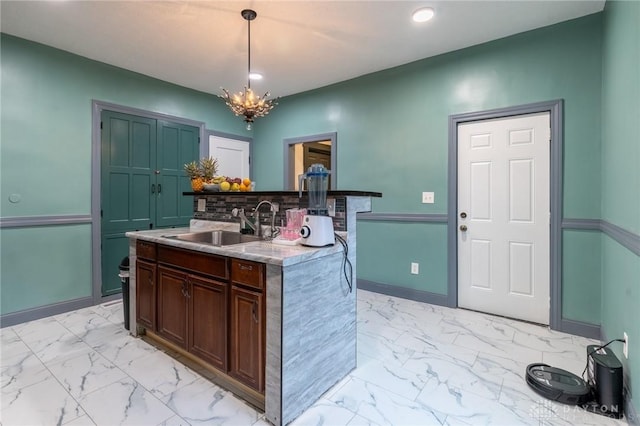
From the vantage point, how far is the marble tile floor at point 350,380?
1.75m

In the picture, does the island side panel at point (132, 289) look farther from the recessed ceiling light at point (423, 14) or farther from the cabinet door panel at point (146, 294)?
the recessed ceiling light at point (423, 14)

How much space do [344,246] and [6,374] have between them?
2474 mm

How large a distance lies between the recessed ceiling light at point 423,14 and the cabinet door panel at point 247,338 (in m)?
2.60

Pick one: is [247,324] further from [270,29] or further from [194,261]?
[270,29]

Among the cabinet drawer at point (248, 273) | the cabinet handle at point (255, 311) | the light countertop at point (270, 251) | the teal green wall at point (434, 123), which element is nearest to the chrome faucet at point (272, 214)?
the light countertop at point (270, 251)

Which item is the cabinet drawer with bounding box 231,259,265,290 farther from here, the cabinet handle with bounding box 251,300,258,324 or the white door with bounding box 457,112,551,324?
the white door with bounding box 457,112,551,324

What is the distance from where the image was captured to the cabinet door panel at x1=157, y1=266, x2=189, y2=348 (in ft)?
7.34

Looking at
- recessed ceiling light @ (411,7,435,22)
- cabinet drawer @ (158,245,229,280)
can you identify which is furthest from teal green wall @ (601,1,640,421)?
cabinet drawer @ (158,245,229,280)

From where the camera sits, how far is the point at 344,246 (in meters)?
2.08

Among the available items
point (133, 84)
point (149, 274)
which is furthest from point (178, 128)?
point (149, 274)

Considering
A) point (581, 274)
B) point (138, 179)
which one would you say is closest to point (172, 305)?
point (138, 179)

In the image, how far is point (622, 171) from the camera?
6.37 ft

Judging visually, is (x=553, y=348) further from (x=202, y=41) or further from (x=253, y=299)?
(x=202, y=41)

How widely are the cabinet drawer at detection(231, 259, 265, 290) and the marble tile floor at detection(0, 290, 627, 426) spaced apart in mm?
737
